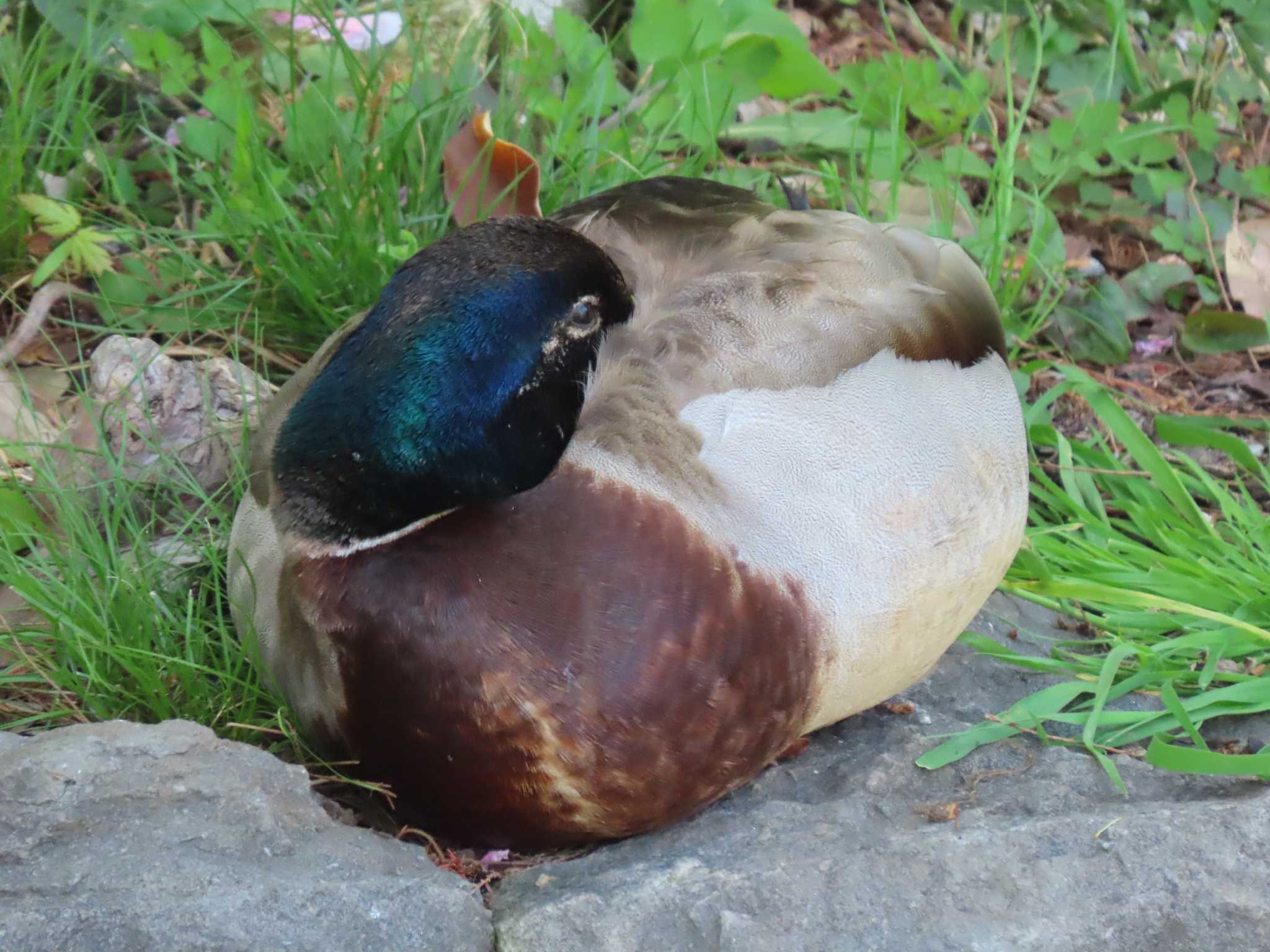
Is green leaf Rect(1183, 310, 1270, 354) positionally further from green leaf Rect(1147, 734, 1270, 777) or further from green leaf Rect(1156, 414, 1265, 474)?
green leaf Rect(1147, 734, 1270, 777)

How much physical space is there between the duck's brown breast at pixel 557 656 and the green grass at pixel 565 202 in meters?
0.30

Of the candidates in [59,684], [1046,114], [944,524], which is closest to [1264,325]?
[1046,114]

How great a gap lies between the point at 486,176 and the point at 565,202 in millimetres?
287

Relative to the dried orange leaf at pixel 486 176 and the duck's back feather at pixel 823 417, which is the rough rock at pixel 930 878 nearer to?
the duck's back feather at pixel 823 417

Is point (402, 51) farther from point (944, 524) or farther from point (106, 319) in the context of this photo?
point (944, 524)

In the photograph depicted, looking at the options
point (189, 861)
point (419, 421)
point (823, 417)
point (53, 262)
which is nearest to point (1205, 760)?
point (823, 417)

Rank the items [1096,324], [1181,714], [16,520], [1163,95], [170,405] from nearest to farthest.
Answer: [1181,714] → [16,520] → [170,405] → [1096,324] → [1163,95]

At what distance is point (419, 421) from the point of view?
62.0 inches

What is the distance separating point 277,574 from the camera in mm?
1798

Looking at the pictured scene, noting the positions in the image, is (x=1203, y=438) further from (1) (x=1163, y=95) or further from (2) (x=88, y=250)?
(2) (x=88, y=250)

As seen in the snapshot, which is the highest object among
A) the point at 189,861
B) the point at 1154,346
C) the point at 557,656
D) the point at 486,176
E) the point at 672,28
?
the point at 672,28

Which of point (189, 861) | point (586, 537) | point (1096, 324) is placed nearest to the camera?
point (189, 861)

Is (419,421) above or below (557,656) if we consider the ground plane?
above

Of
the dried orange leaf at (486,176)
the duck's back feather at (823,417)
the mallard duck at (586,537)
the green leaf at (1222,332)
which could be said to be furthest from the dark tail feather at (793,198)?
the green leaf at (1222,332)
